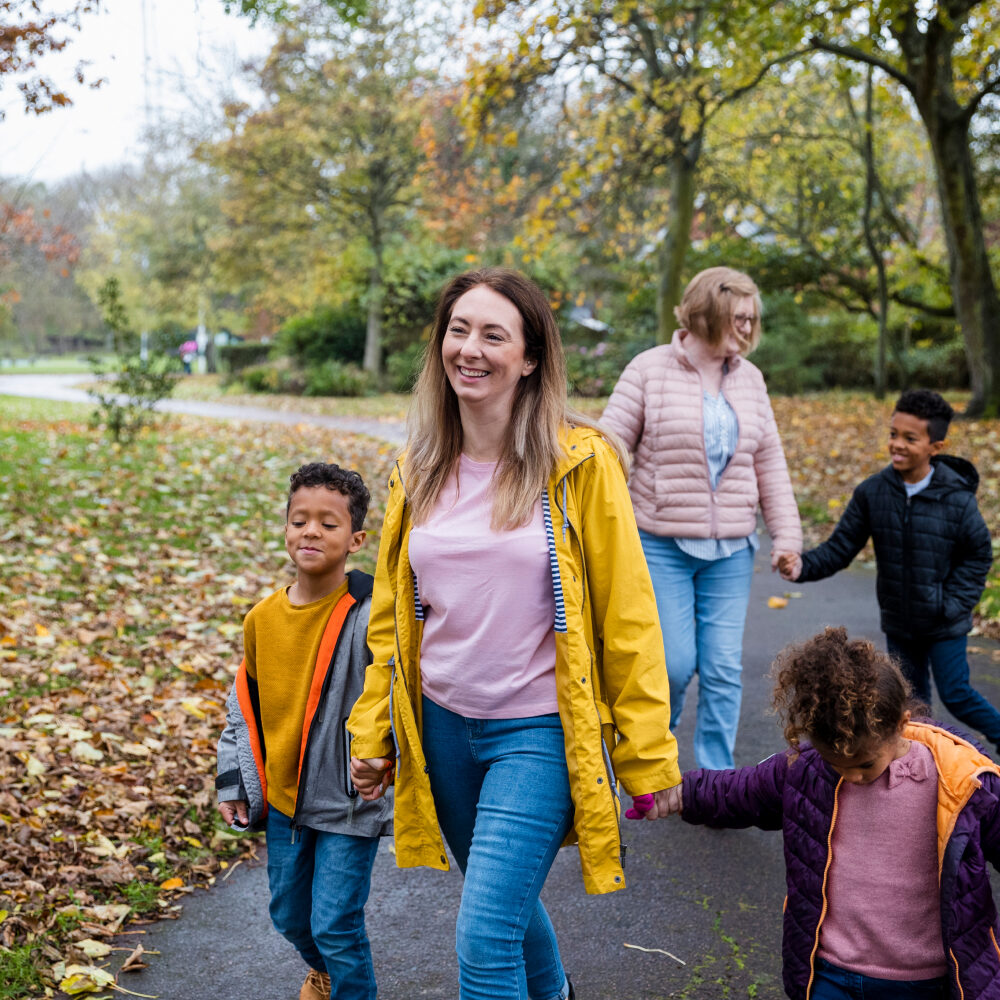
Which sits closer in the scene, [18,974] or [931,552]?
[18,974]

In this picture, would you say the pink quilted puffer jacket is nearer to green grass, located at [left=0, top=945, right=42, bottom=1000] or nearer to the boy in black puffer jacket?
the boy in black puffer jacket

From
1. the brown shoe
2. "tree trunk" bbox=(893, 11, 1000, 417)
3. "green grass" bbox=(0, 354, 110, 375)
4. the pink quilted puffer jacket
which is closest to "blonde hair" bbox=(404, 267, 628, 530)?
the brown shoe

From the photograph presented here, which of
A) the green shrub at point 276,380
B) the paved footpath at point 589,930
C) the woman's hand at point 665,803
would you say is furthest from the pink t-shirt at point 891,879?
the green shrub at point 276,380

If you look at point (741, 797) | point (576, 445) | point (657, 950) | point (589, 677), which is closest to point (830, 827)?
point (741, 797)

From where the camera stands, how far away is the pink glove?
93.5 inches

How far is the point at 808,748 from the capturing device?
2463 millimetres

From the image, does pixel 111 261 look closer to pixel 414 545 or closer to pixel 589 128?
pixel 589 128

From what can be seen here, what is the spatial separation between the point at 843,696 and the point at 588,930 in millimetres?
1893

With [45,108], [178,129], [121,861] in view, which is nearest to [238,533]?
[45,108]

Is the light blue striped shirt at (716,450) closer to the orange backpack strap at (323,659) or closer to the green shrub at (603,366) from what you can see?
the orange backpack strap at (323,659)

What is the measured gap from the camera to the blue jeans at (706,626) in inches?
169

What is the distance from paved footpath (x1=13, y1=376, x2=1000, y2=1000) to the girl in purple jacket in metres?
1.03

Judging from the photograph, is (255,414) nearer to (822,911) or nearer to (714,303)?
(714,303)

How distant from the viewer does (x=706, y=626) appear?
439cm
